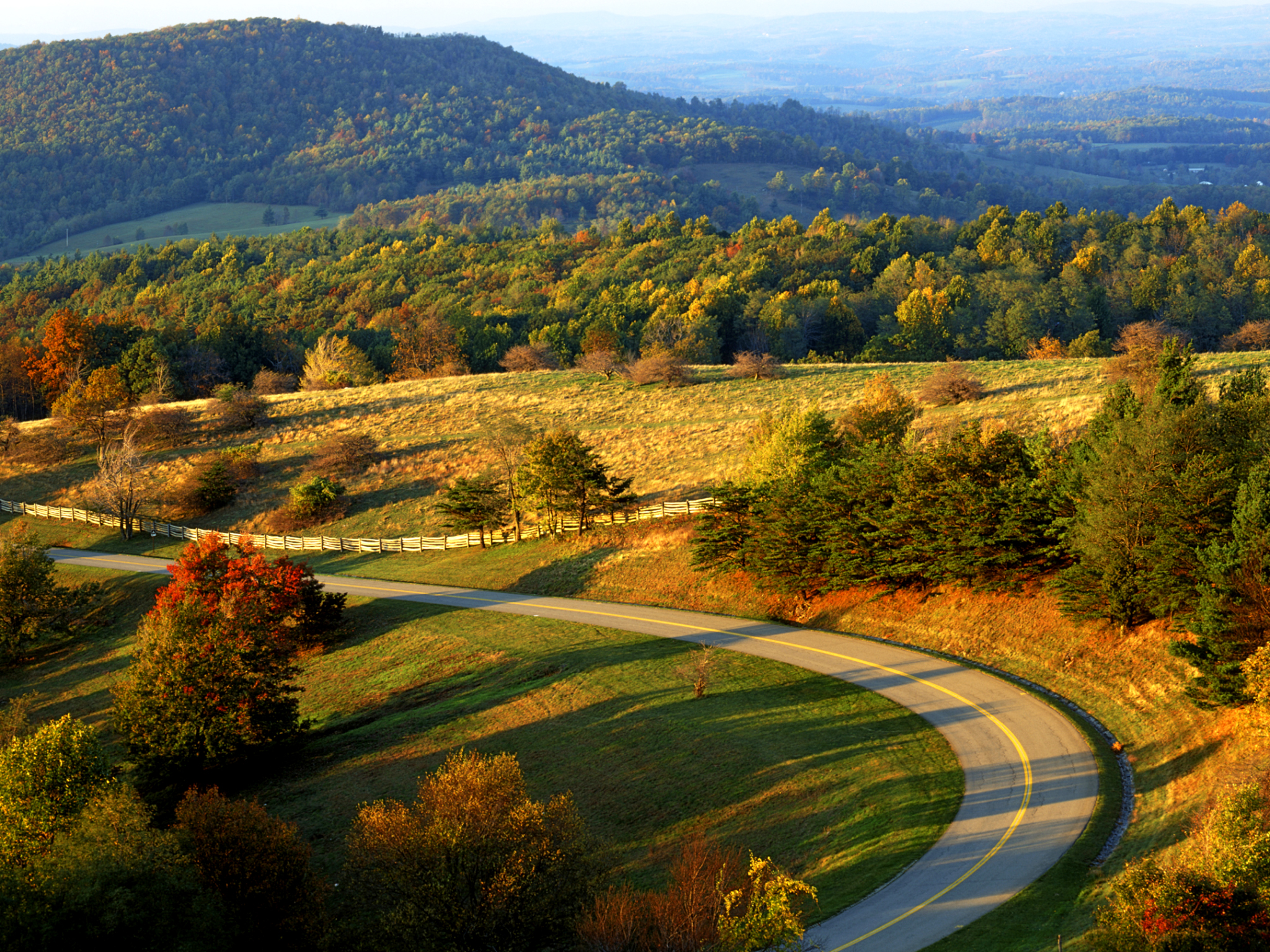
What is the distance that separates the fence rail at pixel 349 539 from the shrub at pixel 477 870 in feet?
99.2

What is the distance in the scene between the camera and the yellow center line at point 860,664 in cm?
2208

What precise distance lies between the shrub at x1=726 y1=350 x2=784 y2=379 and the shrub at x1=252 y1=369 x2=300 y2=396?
128ft

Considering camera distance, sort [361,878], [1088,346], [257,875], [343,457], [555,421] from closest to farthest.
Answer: [361,878] → [257,875] → [343,457] → [555,421] → [1088,346]

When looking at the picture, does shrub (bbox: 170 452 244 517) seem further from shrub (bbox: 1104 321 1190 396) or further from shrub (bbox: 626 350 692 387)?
shrub (bbox: 1104 321 1190 396)

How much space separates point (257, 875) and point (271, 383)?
7363cm

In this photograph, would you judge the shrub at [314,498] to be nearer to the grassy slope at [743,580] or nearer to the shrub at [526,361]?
the grassy slope at [743,580]

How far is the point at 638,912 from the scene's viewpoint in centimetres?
1786

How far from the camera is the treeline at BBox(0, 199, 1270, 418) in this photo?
95062 mm

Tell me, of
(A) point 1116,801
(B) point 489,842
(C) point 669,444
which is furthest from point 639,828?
(C) point 669,444

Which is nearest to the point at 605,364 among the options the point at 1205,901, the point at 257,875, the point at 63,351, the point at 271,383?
the point at 271,383

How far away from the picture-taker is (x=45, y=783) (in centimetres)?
2536

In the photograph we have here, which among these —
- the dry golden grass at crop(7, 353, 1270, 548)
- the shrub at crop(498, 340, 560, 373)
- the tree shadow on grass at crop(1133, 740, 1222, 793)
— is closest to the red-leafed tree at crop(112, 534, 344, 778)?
the dry golden grass at crop(7, 353, 1270, 548)

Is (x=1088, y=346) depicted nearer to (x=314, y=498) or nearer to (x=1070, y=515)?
(x=1070, y=515)

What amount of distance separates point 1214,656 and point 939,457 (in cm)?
1343
